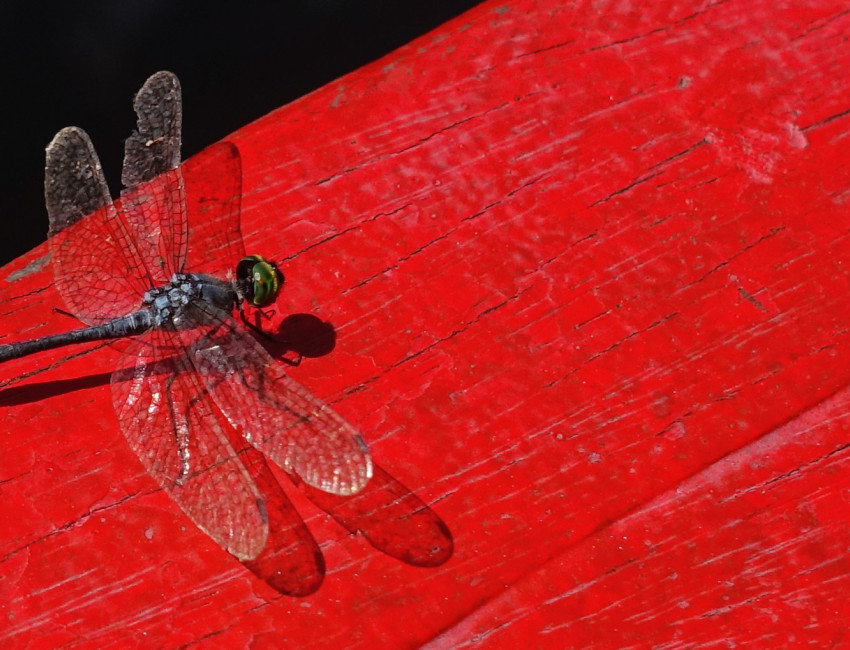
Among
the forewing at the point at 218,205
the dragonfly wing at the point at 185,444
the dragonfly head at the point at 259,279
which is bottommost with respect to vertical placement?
A: the dragonfly wing at the point at 185,444

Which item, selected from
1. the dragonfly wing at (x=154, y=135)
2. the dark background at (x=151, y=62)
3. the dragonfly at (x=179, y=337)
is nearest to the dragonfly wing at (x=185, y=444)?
the dragonfly at (x=179, y=337)

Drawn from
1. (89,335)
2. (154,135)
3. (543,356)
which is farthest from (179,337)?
(543,356)

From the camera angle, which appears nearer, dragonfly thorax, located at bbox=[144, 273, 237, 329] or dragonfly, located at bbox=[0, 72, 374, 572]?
dragonfly, located at bbox=[0, 72, 374, 572]

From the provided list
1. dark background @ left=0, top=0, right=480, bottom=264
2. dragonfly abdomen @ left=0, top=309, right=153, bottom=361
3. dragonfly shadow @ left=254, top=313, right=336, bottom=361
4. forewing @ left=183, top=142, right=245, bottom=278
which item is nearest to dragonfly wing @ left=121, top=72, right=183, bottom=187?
forewing @ left=183, top=142, right=245, bottom=278

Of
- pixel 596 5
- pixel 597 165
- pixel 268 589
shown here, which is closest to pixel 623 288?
pixel 597 165

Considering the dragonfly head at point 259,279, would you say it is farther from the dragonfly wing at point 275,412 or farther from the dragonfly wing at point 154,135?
the dragonfly wing at point 154,135

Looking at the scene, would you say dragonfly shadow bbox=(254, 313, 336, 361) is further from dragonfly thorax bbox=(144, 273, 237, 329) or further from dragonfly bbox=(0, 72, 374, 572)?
dragonfly thorax bbox=(144, 273, 237, 329)

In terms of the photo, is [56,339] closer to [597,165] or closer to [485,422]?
[485,422]
